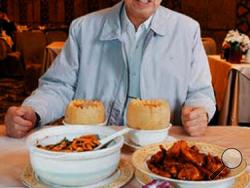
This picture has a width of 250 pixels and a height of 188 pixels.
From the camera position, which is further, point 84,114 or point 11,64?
point 11,64

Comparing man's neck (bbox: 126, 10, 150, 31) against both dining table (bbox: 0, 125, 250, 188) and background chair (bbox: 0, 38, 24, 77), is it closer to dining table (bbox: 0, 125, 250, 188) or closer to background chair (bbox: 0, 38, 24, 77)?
dining table (bbox: 0, 125, 250, 188)

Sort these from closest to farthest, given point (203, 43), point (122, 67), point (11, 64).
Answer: point (122, 67)
point (203, 43)
point (11, 64)

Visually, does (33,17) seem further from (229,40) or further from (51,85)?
(51,85)

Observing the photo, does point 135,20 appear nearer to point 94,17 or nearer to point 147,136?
point 94,17

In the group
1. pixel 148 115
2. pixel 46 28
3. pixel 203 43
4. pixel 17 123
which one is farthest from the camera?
pixel 46 28

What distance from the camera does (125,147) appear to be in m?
1.21

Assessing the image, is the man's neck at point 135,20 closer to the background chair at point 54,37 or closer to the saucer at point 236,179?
the saucer at point 236,179

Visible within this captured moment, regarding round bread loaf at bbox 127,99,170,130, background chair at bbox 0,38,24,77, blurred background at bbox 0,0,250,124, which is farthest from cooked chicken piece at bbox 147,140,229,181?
background chair at bbox 0,38,24,77

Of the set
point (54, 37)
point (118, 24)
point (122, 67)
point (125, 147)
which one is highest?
point (118, 24)

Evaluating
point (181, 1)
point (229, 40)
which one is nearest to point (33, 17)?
point (181, 1)

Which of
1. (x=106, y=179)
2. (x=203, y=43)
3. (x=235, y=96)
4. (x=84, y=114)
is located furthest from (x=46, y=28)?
(x=106, y=179)

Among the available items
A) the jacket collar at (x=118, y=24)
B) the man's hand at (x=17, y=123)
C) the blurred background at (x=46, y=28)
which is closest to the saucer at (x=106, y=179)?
the man's hand at (x=17, y=123)

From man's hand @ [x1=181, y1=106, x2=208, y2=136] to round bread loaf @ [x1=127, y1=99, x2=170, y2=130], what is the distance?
0.20 metres

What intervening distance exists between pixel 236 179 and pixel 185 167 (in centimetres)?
14
